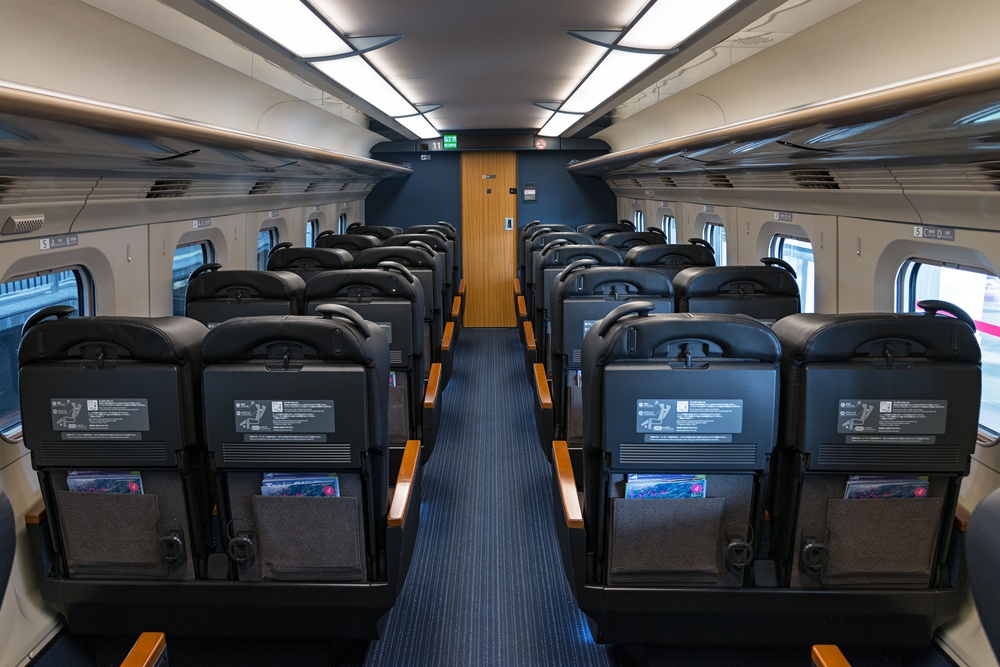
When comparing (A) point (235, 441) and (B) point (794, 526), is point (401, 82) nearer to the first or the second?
(A) point (235, 441)

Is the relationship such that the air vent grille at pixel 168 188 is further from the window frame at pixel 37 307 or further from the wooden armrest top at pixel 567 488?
the wooden armrest top at pixel 567 488

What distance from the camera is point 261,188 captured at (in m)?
8.05

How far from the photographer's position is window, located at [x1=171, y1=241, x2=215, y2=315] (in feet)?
22.6

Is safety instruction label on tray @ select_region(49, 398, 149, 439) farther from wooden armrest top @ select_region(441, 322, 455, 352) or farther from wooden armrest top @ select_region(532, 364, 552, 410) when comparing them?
wooden armrest top @ select_region(441, 322, 455, 352)

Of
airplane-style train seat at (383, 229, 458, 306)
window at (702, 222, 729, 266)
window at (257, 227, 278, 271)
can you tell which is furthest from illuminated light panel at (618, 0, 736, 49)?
window at (257, 227, 278, 271)

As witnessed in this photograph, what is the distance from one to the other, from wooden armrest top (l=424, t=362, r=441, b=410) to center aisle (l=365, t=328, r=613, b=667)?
78 centimetres

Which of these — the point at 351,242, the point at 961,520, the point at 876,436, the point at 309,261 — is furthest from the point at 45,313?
the point at 351,242

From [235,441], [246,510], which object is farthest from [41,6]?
[246,510]

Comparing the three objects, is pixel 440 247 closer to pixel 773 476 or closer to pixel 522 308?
pixel 522 308

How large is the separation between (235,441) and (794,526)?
7.45ft

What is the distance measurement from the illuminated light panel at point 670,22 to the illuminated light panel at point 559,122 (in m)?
4.79

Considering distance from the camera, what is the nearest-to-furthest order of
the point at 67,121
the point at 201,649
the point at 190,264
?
the point at 67,121 < the point at 201,649 < the point at 190,264

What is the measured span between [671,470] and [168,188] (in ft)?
14.2

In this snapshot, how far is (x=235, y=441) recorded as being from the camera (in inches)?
124
